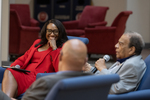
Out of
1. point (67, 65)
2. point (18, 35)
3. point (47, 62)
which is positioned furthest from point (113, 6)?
point (67, 65)

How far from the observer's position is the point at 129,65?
2674mm

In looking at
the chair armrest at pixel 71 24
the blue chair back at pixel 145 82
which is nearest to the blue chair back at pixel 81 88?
the blue chair back at pixel 145 82

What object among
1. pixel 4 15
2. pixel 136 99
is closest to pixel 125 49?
pixel 136 99

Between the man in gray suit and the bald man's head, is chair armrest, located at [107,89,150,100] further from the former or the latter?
the bald man's head

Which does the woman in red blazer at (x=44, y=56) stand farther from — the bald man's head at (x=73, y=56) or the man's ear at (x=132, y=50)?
the bald man's head at (x=73, y=56)

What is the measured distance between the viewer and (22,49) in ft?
24.6

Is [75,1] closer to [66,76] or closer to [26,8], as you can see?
[26,8]

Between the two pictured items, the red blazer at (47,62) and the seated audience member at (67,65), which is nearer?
the seated audience member at (67,65)

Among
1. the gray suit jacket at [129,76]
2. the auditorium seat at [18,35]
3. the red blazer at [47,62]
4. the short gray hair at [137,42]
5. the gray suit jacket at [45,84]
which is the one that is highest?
the short gray hair at [137,42]

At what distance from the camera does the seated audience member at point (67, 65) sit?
181cm

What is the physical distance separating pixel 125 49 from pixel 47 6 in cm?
968

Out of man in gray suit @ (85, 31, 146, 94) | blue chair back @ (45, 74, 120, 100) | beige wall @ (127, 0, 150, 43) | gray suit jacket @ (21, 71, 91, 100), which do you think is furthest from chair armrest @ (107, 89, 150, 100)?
beige wall @ (127, 0, 150, 43)

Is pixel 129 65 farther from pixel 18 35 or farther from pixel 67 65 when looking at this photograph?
pixel 18 35

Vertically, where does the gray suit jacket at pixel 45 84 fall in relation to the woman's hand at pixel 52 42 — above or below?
above
